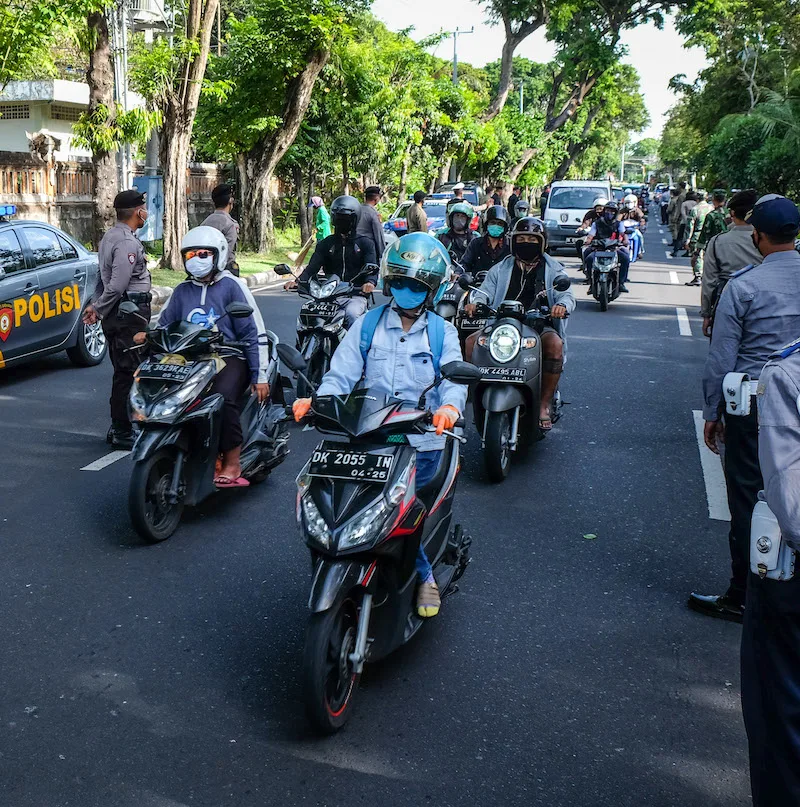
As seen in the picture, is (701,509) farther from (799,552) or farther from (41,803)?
(41,803)

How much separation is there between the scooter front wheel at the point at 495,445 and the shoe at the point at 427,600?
9.03ft

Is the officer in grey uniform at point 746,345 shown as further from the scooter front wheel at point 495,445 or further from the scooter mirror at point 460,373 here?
the scooter front wheel at point 495,445

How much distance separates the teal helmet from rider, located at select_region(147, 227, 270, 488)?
1944 mm

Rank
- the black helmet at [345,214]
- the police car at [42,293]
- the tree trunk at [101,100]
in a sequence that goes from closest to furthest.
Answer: the black helmet at [345,214] → the police car at [42,293] → the tree trunk at [101,100]

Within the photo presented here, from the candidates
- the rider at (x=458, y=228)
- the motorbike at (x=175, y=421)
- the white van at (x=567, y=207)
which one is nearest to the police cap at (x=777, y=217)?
the motorbike at (x=175, y=421)

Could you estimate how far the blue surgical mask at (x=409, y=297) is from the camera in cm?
454

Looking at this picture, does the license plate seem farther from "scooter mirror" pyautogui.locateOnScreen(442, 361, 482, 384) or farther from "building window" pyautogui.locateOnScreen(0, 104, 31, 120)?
"building window" pyautogui.locateOnScreen(0, 104, 31, 120)

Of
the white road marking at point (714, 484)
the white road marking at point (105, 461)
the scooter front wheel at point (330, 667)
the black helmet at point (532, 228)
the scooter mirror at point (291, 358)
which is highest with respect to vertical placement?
the black helmet at point (532, 228)

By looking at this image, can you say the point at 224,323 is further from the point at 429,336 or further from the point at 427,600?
the point at 427,600

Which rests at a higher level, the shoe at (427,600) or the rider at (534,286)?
the rider at (534,286)

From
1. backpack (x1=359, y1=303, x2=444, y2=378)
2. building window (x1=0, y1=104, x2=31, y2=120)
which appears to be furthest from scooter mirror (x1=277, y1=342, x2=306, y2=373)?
building window (x1=0, y1=104, x2=31, y2=120)

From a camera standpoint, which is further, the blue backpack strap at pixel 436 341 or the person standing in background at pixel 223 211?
the person standing in background at pixel 223 211

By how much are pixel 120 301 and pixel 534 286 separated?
10.3ft

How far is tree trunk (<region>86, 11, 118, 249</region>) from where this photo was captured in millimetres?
15828
